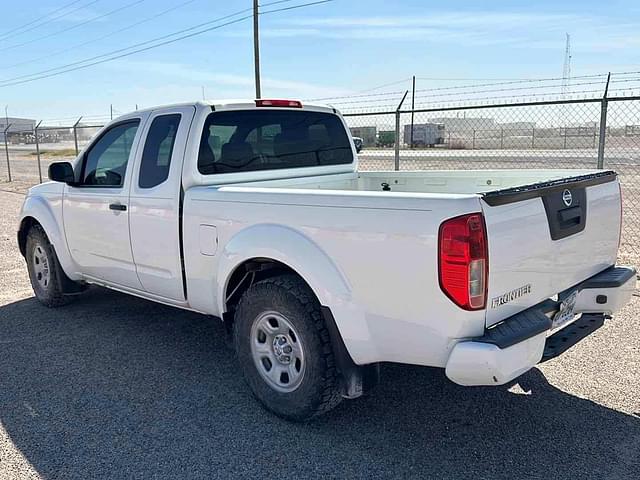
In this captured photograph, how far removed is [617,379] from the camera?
402 centimetres

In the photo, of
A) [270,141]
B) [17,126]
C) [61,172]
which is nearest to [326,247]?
[270,141]

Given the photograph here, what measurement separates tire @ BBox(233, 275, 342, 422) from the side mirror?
95.3 inches

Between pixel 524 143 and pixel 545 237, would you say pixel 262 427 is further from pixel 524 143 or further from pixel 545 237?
pixel 524 143

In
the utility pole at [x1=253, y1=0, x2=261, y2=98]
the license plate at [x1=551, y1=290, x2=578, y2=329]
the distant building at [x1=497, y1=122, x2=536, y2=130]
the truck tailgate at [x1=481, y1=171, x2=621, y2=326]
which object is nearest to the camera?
the truck tailgate at [x1=481, y1=171, x2=621, y2=326]

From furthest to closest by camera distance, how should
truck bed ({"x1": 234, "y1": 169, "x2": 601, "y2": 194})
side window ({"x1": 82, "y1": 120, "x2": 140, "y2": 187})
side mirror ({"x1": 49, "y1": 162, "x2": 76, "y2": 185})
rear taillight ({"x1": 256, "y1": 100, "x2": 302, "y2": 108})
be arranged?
side mirror ({"x1": 49, "y1": 162, "x2": 76, "y2": 185})
side window ({"x1": 82, "y1": 120, "x2": 140, "y2": 187})
rear taillight ({"x1": 256, "y1": 100, "x2": 302, "y2": 108})
truck bed ({"x1": 234, "y1": 169, "x2": 601, "y2": 194})

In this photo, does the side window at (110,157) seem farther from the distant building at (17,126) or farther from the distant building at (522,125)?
the distant building at (17,126)

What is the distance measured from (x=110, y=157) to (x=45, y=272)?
1716 millimetres

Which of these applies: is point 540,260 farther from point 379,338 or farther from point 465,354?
point 379,338

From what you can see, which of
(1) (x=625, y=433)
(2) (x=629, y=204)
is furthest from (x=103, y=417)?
(2) (x=629, y=204)

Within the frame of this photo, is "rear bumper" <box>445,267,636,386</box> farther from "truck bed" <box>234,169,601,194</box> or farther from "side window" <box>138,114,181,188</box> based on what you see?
"side window" <box>138,114,181,188</box>

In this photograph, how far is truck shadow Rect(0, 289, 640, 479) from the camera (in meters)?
3.11

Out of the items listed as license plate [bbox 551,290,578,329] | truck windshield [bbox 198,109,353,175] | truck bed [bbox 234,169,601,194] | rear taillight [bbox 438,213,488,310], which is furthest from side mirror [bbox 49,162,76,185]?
license plate [bbox 551,290,578,329]

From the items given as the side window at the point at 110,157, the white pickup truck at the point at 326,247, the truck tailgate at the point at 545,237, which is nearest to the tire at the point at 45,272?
the white pickup truck at the point at 326,247

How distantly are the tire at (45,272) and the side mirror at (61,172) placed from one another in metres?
0.96
